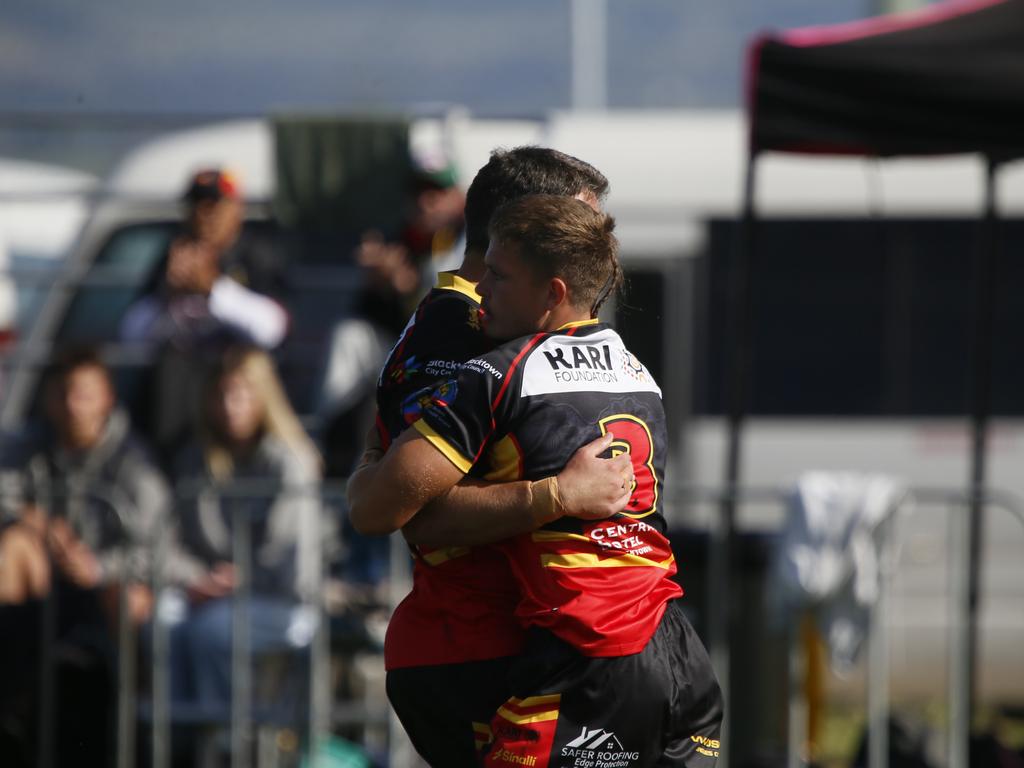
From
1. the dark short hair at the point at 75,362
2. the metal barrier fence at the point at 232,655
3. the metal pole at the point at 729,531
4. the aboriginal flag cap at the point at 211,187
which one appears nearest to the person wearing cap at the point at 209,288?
the aboriginal flag cap at the point at 211,187

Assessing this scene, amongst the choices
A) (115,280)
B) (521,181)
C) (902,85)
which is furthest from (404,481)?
(115,280)

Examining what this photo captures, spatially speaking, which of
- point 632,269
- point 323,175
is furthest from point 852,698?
point 323,175

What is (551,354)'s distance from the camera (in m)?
2.62

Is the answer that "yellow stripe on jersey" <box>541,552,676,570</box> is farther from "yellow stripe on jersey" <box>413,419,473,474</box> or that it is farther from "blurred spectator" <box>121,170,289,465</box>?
"blurred spectator" <box>121,170,289,465</box>

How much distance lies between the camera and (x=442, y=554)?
2703mm

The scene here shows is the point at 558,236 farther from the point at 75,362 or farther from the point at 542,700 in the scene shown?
the point at 75,362

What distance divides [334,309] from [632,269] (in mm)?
1834

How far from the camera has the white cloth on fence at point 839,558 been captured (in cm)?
514

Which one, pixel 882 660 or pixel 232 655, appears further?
pixel 232 655

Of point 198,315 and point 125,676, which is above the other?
point 198,315

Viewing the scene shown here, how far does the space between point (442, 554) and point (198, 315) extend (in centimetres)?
391

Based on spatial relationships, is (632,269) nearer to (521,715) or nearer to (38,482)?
(38,482)

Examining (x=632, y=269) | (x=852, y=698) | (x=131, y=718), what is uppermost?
(x=632, y=269)

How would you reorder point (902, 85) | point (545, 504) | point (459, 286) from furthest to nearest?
1. point (902, 85)
2. point (459, 286)
3. point (545, 504)
